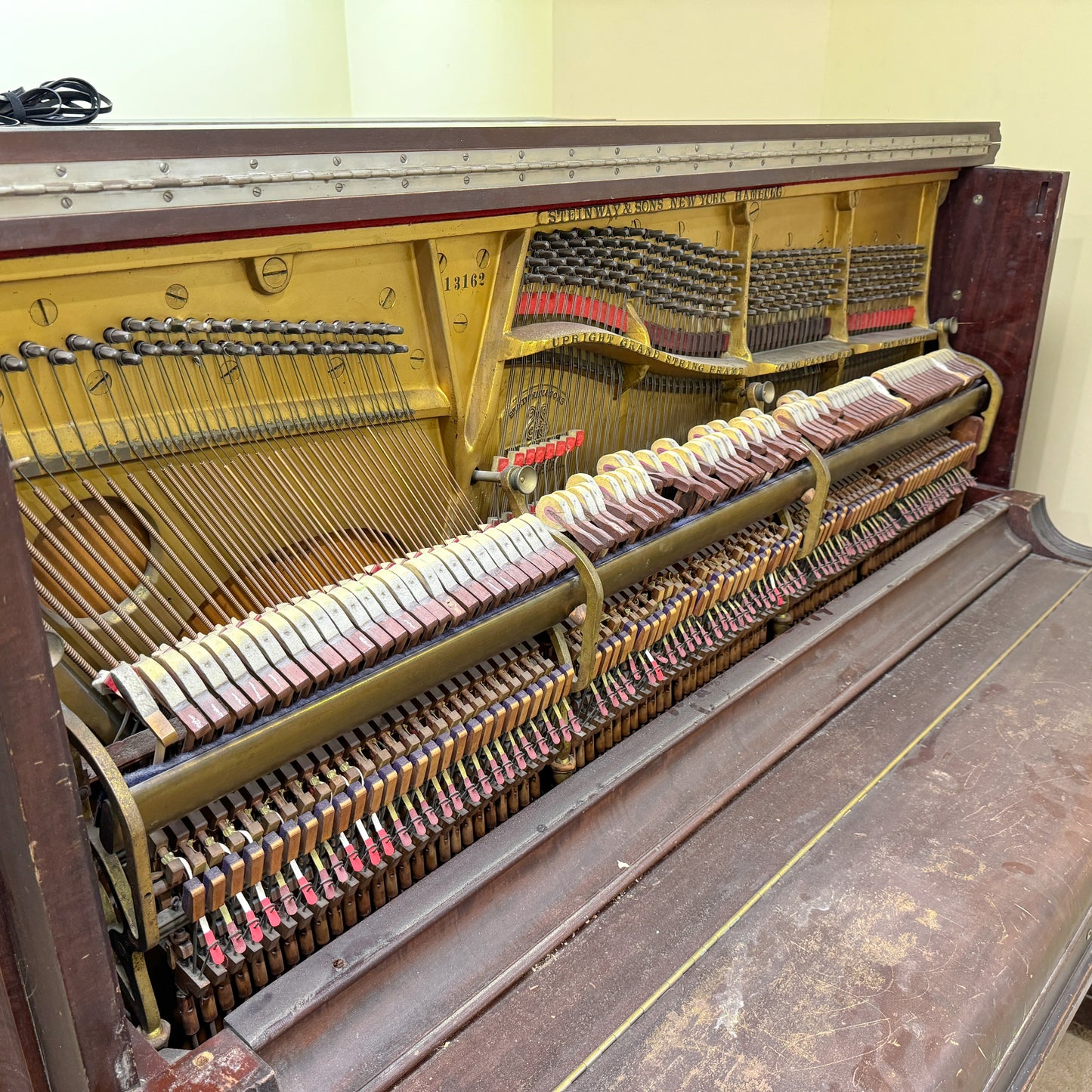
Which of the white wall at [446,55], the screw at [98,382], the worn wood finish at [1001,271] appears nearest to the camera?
the screw at [98,382]

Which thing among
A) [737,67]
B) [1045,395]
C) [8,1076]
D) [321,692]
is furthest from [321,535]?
[737,67]

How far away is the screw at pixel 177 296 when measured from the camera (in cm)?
142

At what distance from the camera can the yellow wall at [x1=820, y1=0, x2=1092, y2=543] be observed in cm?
374

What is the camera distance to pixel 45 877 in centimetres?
106

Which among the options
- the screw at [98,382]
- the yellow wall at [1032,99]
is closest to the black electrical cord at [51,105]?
the screw at [98,382]

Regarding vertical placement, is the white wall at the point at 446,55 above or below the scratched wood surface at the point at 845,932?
above

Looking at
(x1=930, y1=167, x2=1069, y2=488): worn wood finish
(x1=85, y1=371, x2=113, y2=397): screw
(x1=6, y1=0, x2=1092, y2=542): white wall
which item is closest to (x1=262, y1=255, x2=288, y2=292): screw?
(x1=85, y1=371, x2=113, y2=397): screw

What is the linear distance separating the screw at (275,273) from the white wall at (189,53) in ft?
8.12

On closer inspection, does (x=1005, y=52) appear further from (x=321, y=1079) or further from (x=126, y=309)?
(x=321, y=1079)

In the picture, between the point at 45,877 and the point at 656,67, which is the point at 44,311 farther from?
the point at 656,67

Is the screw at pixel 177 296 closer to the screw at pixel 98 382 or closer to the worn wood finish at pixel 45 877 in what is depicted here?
the screw at pixel 98 382

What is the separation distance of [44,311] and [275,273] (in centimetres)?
37

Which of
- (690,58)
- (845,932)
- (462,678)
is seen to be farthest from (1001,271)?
(462,678)

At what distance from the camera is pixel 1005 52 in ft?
12.7
